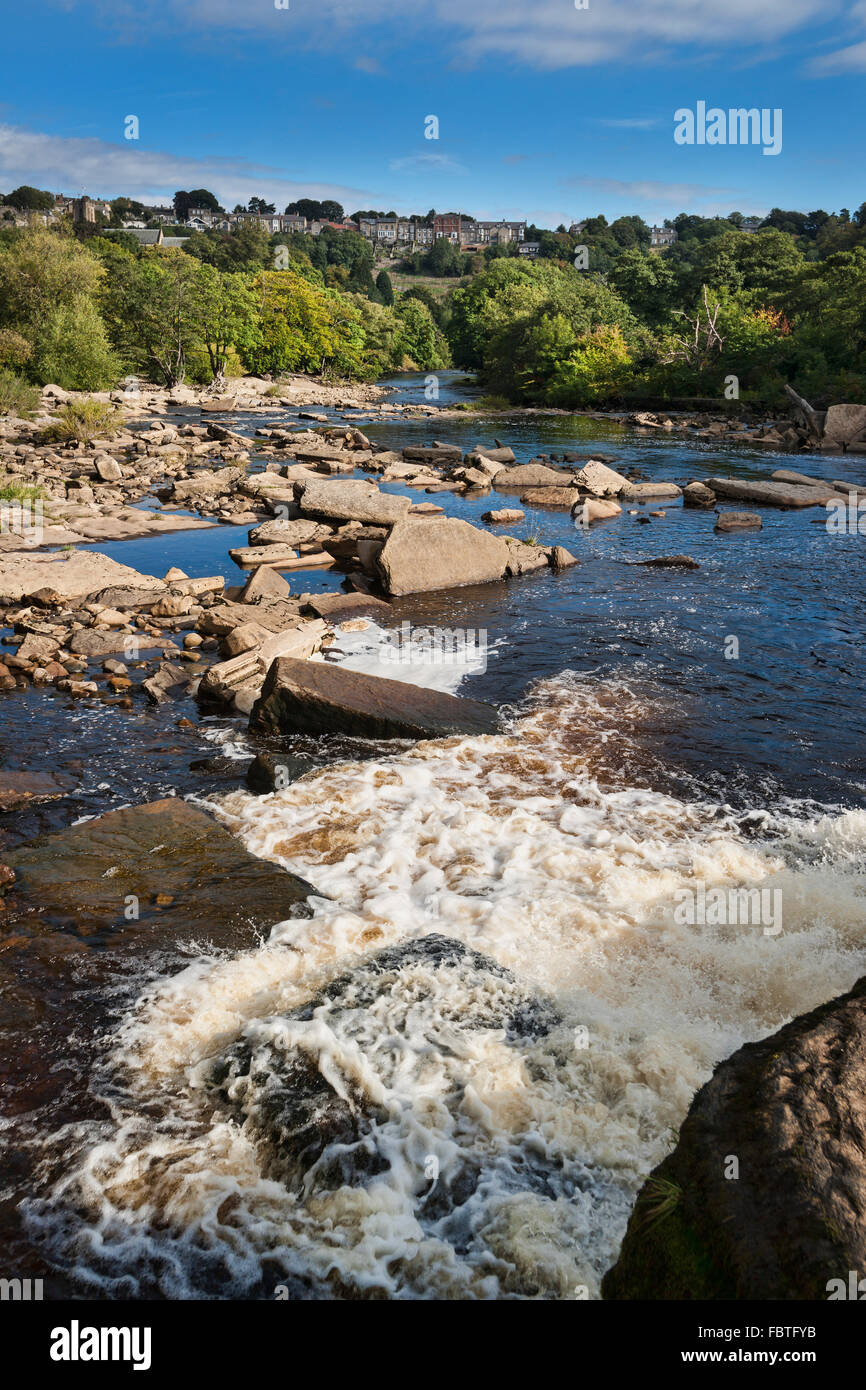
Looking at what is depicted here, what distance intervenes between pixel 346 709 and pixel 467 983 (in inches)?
154

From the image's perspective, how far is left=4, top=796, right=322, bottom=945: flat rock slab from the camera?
545cm

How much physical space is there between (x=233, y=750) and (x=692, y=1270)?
638 cm

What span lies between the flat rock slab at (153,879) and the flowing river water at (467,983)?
0.82 feet

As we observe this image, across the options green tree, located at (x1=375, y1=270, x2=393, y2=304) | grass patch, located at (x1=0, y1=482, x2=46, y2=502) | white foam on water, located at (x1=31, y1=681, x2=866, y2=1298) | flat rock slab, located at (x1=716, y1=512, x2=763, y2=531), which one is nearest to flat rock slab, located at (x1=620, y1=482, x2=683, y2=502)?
flat rock slab, located at (x1=716, y1=512, x2=763, y2=531)

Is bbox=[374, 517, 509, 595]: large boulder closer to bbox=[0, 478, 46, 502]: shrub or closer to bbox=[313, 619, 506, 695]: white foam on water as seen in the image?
bbox=[313, 619, 506, 695]: white foam on water

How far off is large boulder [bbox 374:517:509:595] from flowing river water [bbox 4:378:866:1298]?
353 centimetres

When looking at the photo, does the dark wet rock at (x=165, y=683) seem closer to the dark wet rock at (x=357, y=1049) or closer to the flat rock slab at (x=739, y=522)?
the dark wet rock at (x=357, y=1049)

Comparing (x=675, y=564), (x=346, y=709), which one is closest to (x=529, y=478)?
(x=675, y=564)

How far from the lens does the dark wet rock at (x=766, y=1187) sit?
262cm

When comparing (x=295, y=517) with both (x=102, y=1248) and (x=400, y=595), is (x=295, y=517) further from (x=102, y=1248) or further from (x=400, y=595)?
(x=102, y=1248)

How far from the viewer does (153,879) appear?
19.4ft

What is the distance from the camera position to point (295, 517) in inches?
743

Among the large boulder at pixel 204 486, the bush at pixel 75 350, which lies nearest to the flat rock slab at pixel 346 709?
the large boulder at pixel 204 486

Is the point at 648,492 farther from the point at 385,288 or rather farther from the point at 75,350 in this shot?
the point at 385,288
